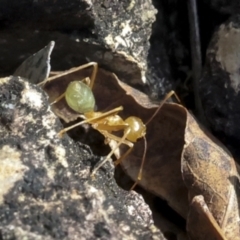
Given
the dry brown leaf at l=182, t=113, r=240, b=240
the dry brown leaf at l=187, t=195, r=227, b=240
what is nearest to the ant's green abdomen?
the dry brown leaf at l=182, t=113, r=240, b=240

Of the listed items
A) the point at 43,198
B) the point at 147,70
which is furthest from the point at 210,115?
the point at 43,198

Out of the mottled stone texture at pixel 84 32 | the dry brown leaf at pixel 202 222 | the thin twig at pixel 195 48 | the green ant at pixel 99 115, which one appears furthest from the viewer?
the thin twig at pixel 195 48

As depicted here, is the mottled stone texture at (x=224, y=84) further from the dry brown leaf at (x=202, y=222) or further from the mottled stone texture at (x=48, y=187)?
the mottled stone texture at (x=48, y=187)

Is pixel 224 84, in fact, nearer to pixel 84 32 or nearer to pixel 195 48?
pixel 195 48

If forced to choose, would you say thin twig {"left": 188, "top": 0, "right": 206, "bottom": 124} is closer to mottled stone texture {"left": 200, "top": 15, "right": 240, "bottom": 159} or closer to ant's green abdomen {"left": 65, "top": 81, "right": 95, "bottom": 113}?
mottled stone texture {"left": 200, "top": 15, "right": 240, "bottom": 159}

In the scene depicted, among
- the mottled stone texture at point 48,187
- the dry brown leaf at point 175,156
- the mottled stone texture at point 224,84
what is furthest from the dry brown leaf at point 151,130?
the mottled stone texture at point 48,187
